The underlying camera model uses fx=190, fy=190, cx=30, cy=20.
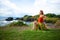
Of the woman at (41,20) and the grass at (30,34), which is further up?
the woman at (41,20)

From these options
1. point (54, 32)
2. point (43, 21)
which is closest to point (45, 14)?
point (43, 21)

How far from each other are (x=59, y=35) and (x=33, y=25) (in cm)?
36

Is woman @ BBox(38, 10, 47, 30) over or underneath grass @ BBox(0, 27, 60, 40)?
over

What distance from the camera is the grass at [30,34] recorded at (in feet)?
8.01

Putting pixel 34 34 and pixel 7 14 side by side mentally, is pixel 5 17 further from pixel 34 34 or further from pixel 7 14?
pixel 34 34

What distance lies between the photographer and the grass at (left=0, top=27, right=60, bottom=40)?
244 centimetres

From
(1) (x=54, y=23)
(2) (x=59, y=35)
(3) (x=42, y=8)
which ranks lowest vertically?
(2) (x=59, y=35)

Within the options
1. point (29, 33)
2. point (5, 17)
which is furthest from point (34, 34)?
point (5, 17)

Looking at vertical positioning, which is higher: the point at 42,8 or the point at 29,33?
the point at 42,8

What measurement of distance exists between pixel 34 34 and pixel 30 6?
39 cm

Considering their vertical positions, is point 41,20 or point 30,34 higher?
point 41,20

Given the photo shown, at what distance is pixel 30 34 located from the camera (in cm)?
248

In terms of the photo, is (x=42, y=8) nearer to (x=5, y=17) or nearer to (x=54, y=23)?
(x=54, y=23)

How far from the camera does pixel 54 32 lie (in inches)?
97.3
